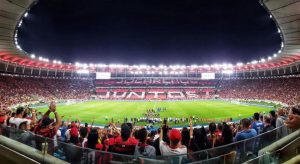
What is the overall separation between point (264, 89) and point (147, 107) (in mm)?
39497

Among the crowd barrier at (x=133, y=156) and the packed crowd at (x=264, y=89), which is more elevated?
the packed crowd at (x=264, y=89)

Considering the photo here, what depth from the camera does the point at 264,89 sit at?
67.8 meters

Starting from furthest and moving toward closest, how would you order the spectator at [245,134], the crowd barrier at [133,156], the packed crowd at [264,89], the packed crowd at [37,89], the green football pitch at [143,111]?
the packed crowd at [264,89] < the packed crowd at [37,89] < the green football pitch at [143,111] < the spectator at [245,134] < the crowd barrier at [133,156]

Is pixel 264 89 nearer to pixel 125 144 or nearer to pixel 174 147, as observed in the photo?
pixel 174 147

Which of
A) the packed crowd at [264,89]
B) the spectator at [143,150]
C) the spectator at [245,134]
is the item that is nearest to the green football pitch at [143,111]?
the packed crowd at [264,89]

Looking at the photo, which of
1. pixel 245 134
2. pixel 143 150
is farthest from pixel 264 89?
pixel 143 150

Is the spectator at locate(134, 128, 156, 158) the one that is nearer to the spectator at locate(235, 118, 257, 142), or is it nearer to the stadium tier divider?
the stadium tier divider

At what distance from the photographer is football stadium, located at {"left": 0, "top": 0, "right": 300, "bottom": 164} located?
455cm

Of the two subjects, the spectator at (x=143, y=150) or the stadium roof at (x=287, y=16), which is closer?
the spectator at (x=143, y=150)

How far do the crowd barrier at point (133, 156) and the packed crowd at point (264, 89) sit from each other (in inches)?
1885

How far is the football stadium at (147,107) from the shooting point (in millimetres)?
4551

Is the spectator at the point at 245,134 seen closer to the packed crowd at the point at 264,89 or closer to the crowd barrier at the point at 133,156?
the crowd barrier at the point at 133,156

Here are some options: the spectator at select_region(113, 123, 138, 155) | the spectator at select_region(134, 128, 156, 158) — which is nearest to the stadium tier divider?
the spectator at select_region(113, 123, 138, 155)

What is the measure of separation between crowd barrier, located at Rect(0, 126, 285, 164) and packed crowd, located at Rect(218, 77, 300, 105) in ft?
157
